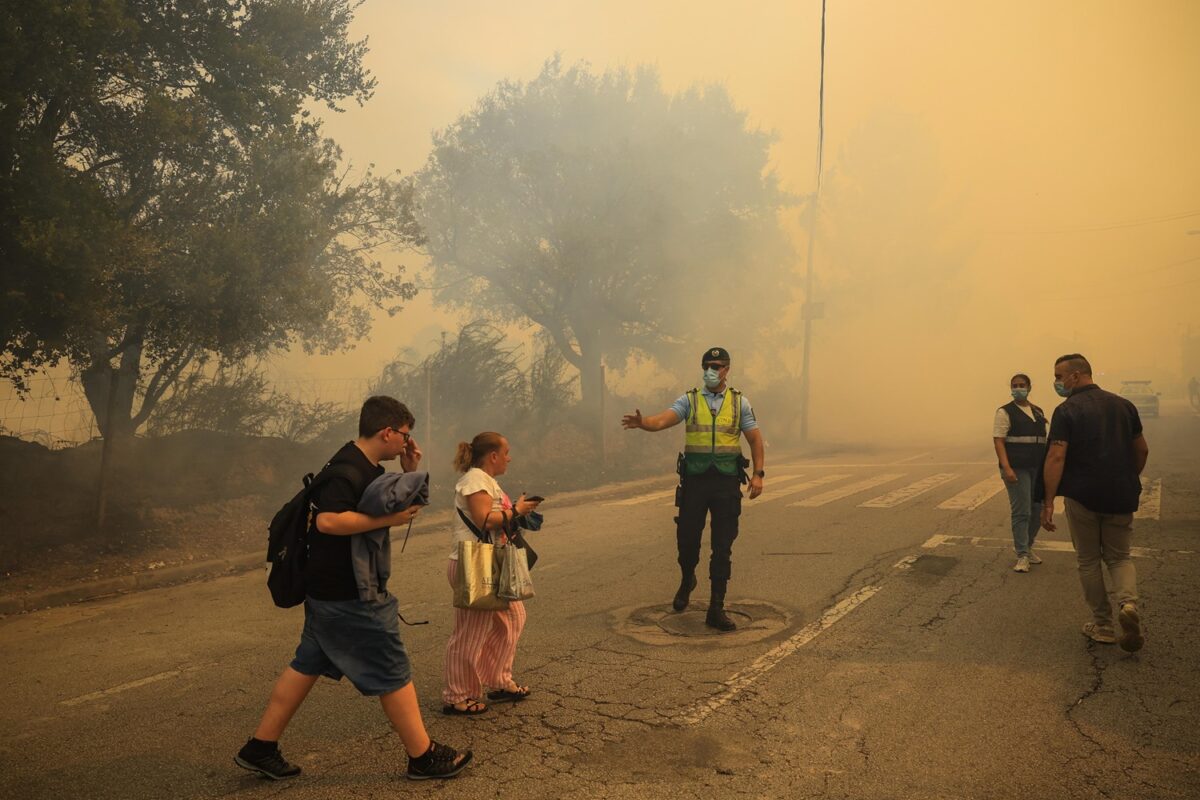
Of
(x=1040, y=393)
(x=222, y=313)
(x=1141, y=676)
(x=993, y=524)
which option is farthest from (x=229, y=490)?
(x=1040, y=393)

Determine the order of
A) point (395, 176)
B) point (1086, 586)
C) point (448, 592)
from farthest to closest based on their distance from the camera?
point (395, 176) → point (448, 592) → point (1086, 586)

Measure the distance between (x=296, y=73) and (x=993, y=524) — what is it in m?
10.9

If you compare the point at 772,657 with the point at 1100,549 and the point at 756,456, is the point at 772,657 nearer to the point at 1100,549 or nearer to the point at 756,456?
the point at 756,456

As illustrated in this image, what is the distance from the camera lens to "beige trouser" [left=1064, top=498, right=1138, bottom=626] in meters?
5.47

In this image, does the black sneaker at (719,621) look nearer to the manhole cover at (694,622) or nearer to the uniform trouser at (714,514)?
the manhole cover at (694,622)

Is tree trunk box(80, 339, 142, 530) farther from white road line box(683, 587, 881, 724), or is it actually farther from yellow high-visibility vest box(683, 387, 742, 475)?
white road line box(683, 587, 881, 724)

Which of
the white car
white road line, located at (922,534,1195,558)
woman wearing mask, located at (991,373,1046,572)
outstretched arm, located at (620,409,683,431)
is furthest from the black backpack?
the white car

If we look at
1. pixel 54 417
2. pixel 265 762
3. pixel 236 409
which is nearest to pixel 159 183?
pixel 236 409

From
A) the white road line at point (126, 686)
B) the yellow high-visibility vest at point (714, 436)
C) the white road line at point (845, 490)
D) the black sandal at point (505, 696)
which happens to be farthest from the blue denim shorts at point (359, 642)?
the white road line at point (845, 490)

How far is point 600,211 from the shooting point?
2153cm

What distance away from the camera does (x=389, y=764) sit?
12.7 feet

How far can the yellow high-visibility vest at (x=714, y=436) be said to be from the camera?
240 inches

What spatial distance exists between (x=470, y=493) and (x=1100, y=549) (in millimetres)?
4096

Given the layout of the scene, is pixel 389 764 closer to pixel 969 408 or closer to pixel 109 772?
pixel 109 772
